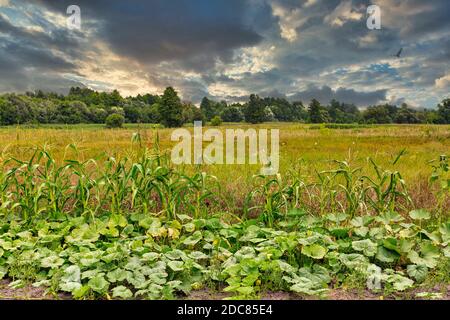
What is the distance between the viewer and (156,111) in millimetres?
8938

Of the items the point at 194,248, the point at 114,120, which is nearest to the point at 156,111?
the point at 114,120

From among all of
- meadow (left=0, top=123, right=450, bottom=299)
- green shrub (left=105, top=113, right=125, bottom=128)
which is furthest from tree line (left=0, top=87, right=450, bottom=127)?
meadow (left=0, top=123, right=450, bottom=299)

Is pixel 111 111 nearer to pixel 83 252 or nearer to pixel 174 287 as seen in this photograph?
pixel 83 252

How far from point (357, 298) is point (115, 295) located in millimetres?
1551

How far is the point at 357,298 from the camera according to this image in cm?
271

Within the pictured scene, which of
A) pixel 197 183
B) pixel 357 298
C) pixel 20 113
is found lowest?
pixel 357 298

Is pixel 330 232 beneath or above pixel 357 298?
above

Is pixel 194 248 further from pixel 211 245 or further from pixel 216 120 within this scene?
pixel 216 120

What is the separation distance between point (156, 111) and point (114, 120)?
1380 mm

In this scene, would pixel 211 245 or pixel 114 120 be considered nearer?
pixel 211 245

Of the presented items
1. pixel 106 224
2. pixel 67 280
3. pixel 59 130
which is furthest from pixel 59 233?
pixel 59 130

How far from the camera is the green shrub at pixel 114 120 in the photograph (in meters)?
9.02

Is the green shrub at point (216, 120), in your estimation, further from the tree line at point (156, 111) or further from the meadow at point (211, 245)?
the meadow at point (211, 245)

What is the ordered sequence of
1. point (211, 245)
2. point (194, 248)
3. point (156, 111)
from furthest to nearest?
point (156, 111) < point (194, 248) < point (211, 245)
